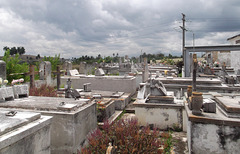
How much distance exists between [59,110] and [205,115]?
366 cm

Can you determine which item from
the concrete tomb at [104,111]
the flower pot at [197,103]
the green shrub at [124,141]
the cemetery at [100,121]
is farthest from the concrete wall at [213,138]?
the concrete tomb at [104,111]

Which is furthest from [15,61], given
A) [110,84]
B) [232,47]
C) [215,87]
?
[232,47]

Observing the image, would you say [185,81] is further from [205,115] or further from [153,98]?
[205,115]

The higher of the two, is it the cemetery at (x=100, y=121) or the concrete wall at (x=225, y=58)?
the concrete wall at (x=225, y=58)

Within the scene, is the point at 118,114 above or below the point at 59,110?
below

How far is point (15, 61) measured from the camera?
13.8 meters

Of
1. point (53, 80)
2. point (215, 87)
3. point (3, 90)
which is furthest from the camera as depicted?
point (53, 80)

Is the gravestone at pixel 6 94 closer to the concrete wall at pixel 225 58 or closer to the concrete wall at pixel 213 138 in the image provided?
the concrete wall at pixel 213 138

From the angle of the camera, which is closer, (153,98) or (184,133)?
(184,133)

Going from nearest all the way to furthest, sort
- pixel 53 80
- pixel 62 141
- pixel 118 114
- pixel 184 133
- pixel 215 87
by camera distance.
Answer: pixel 62 141 → pixel 184 133 → pixel 118 114 → pixel 215 87 → pixel 53 80

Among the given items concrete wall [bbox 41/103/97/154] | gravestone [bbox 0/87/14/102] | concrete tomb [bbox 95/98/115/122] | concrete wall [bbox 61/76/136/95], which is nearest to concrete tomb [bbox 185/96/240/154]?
concrete wall [bbox 41/103/97/154]

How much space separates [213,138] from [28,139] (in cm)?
384

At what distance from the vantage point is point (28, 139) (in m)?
3.37

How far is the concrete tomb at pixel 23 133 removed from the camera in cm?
296
